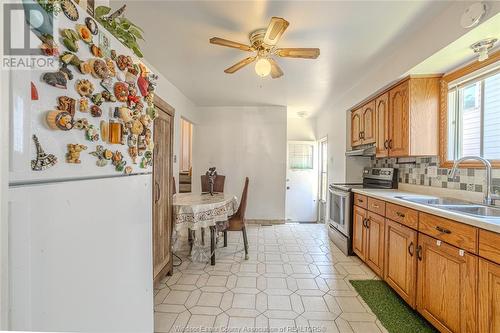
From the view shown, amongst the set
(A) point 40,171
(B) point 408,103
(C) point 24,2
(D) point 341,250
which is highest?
(B) point 408,103

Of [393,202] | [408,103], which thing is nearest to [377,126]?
[408,103]

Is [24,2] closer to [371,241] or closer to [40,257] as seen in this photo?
[40,257]

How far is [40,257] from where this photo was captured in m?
0.56

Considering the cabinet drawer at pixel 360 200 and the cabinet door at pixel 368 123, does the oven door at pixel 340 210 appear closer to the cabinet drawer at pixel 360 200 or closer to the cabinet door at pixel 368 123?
the cabinet drawer at pixel 360 200

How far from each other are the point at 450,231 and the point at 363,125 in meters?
2.11

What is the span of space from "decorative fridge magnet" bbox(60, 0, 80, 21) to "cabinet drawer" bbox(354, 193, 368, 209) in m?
2.78

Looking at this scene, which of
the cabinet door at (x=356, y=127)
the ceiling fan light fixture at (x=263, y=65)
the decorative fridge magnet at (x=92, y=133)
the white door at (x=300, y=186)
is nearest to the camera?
the decorative fridge magnet at (x=92, y=133)

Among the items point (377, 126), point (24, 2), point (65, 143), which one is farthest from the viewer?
point (377, 126)

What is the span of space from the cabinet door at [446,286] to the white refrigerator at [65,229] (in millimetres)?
1766

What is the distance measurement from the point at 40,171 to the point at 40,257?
0.21 metres

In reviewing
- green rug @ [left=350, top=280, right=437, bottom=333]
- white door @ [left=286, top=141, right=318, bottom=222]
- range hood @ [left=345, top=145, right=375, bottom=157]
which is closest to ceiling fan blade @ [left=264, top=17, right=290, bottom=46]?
range hood @ [left=345, top=145, right=375, bottom=157]

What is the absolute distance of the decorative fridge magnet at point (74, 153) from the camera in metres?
0.65

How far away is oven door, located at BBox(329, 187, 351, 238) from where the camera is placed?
297 centimetres

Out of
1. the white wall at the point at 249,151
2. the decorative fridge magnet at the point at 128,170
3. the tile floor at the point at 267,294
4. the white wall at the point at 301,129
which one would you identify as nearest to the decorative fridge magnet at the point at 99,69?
the decorative fridge magnet at the point at 128,170
